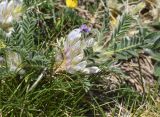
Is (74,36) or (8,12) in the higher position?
(8,12)

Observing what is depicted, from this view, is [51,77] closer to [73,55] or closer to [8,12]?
[73,55]

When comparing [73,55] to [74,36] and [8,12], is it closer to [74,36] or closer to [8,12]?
[74,36]

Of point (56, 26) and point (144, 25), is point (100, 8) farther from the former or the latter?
point (56, 26)

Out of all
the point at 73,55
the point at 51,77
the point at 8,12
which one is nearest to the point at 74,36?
the point at 73,55

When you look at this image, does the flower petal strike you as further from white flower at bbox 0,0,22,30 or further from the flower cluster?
white flower at bbox 0,0,22,30

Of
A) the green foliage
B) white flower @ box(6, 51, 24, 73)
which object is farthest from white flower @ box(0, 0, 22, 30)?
white flower @ box(6, 51, 24, 73)

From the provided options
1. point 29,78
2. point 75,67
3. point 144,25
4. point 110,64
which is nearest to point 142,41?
point 110,64

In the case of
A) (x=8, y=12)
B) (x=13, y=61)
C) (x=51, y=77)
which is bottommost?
(x=51, y=77)

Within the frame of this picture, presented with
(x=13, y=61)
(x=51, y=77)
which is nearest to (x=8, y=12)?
(x=13, y=61)
